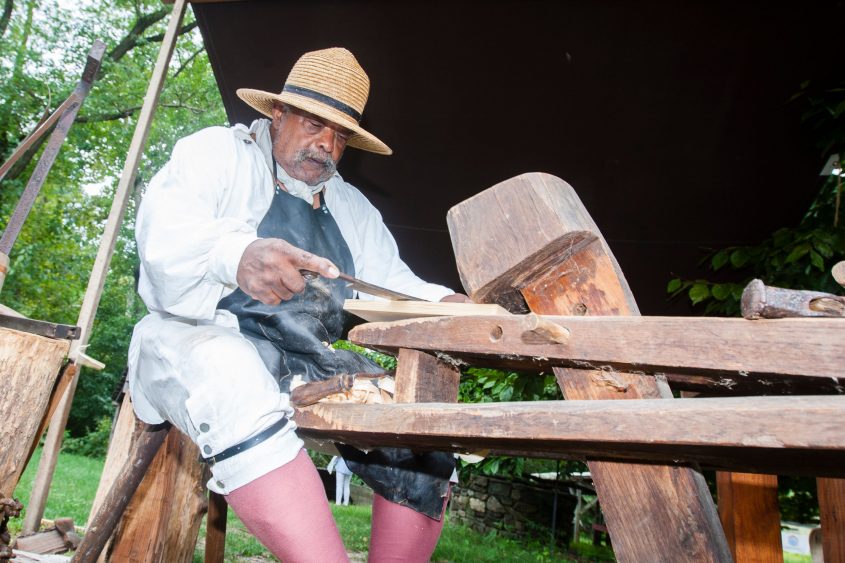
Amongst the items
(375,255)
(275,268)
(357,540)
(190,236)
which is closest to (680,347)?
(275,268)

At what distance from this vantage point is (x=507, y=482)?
324 inches

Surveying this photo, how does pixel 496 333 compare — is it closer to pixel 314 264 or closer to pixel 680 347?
pixel 680 347

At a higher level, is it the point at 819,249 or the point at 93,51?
the point at 93,51

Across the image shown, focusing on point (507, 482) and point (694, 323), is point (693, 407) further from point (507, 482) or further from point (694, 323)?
point (507, 482)

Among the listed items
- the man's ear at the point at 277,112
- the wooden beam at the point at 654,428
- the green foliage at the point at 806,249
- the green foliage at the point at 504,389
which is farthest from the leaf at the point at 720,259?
the wooden beam at the point at 654,428

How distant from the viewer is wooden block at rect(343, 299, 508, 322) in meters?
1.27

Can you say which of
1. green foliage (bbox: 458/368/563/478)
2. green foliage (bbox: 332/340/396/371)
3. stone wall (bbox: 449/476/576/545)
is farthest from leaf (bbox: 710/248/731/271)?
stone wall (bbox: 449/476/576/545)

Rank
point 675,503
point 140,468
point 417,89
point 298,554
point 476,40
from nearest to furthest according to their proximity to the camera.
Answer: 1. point 675,503
2. point 298,554
3. point 140,468
4. point 476,40
5. point 417,89

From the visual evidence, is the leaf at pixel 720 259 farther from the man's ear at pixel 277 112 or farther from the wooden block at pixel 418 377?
the wooden block at pixel 418 377

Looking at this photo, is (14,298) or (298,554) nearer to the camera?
(298,554)

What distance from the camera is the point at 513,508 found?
26.6 ft

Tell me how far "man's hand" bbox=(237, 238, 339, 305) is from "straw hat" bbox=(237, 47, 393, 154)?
0.69m

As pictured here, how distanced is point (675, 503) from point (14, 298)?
1930cm

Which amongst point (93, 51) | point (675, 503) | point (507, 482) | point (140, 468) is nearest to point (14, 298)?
point (507, 482)
